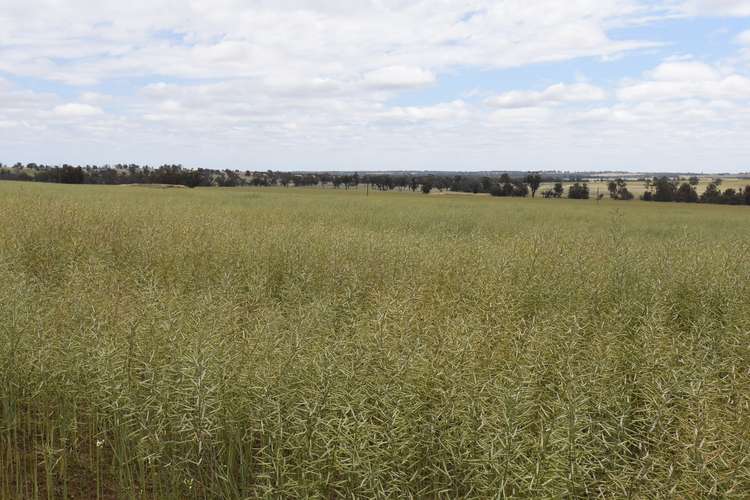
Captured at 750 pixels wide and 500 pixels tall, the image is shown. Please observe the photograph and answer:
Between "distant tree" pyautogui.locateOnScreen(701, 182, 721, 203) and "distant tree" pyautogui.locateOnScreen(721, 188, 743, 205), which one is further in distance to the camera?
"distant tree" pyautogui.locateOnScreen(701, 182, 721, 203)

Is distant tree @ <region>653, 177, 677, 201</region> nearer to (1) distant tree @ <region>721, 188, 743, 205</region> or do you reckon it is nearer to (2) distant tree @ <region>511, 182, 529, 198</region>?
(1) distant tree @ <region>721, 188, 743, 205</region>

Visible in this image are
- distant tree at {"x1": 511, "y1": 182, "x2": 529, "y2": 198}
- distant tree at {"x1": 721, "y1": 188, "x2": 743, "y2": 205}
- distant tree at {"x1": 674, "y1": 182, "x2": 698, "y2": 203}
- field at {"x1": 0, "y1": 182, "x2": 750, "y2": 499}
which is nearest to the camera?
field at {"x1": 0, "y1": 182, "x2": 750, "y2": 499}

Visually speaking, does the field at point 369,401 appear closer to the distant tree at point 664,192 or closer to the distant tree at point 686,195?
the distant tree at point 664,192

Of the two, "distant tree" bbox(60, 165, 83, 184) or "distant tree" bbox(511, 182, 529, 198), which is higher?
"distant tree" bbox(60, 165, 83, 184)

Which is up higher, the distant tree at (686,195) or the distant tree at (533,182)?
the distant tree at (533,182)

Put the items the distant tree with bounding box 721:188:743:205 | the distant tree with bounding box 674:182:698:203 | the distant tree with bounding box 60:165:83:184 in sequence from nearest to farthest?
1. the distant tree with bounding box 721:188:743:205
2. the distant tree with bounding box 674:182:698:203
3. the distant tree with bounding box 60:165:83:184

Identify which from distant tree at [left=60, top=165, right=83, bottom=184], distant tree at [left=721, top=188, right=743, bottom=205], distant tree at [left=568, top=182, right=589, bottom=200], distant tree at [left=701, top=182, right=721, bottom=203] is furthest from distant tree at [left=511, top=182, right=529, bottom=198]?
distant tree at [left=60, top=165, right=83, bottom=184]

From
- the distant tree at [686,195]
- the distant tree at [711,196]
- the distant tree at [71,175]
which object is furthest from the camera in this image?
the distant tree at [71,175]

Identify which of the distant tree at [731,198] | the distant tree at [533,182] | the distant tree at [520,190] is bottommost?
the distant tree at [731,198]

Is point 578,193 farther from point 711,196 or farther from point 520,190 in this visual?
point 711,196

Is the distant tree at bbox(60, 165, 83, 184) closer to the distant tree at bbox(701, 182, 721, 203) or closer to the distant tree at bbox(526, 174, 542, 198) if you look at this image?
the distant tree at bbox(526, 174, 542, 198)

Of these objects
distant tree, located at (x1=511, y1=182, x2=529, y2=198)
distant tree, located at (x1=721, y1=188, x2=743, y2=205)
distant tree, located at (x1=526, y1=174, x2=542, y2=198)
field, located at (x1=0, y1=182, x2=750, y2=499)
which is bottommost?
field, located at (x1=0, y1=182, x2=750, y2=499)

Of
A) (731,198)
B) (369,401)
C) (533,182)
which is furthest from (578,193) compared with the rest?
(369,401)

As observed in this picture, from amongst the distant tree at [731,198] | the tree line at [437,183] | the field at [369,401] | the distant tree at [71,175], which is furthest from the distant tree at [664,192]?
the distant tree at [71,175]
